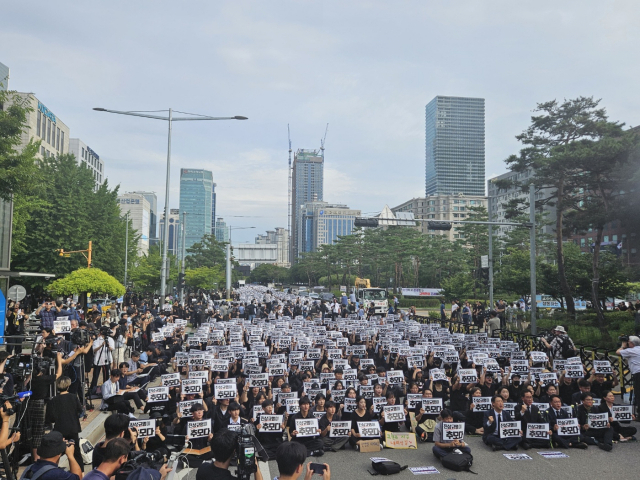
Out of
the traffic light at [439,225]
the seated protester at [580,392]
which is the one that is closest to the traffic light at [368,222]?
the traffic light at [439,225]

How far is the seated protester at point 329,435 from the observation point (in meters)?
9.55

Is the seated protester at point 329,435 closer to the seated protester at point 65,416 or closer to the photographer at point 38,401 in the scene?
the seated protester at point 65,416

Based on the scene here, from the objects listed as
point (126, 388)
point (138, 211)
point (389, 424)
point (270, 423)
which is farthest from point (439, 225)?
point (138, 211)

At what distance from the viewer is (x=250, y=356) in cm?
1466

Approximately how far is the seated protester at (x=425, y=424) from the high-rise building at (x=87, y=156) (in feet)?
277

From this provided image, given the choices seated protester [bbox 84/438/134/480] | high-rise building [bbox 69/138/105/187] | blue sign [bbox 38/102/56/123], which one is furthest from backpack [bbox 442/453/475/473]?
high-rise building [bbox 69/138/105/187]

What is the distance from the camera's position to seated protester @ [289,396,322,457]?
921 centimetres

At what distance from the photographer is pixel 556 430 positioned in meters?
9.84

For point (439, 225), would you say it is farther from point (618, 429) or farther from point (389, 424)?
point (389, 424)

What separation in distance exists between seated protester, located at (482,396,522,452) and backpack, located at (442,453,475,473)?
1.22 meters

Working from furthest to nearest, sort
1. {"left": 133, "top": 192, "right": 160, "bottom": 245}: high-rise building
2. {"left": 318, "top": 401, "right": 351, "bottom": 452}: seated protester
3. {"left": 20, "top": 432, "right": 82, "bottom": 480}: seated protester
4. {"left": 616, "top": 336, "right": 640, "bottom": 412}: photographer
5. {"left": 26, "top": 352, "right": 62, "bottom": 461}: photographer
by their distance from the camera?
1. {"left": 133, "top": 192, "right": 160, "bottom": 245}: high-rise building
2. {"left": 616, "top": 336, "right": 640, "bottom": 412}: photographer
3. {"left": 318, "top": 401, "right": 351, "bottom": 452}: seated protester
4. {"left": 26, "top": 352, "right": 62, "bottom": 461}: photographer
5. {"left": 20, "top": 432, "right": 82, "bottom": 480}: seated protester

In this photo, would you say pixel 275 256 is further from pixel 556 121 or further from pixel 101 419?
pixel 101 419

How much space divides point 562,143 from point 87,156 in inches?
3698

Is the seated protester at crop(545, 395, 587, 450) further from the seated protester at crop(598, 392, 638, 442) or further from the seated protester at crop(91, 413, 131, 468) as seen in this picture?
the seated protester at crop(91, 413, 131, 468)
